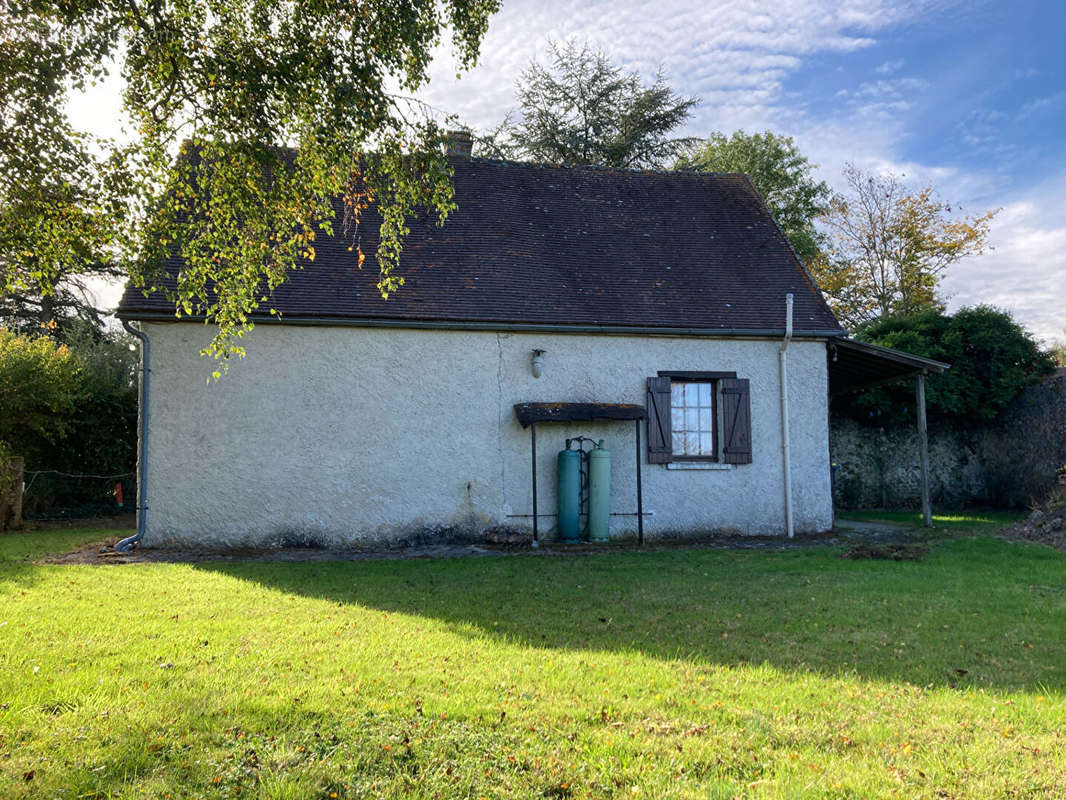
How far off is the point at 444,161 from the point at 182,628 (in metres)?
4.17

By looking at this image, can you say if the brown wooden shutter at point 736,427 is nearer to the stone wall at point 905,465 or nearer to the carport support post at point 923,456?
the carport support post at point 923,456

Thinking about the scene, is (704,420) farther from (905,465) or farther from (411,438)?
(905,465)

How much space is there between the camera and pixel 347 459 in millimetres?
10516

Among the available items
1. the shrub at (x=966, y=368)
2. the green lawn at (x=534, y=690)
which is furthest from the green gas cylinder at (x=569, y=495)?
the shrub at (x=966, y=368)

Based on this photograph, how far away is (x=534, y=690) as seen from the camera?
12.8ft

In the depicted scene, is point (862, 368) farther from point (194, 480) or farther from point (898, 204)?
point (898, 204)

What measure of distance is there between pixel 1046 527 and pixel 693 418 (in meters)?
5.12

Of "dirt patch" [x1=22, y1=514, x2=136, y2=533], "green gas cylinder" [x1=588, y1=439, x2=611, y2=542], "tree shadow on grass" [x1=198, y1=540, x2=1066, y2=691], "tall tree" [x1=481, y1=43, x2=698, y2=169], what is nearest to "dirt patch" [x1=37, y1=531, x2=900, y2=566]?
"green gas cylinder" [x1=588, y1=439, x2=611, y2=542]

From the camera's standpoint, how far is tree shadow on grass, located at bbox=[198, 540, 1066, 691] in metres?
4.68

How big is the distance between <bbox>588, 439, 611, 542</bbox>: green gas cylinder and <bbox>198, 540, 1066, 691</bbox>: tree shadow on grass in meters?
1.18

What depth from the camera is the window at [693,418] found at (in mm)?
11602

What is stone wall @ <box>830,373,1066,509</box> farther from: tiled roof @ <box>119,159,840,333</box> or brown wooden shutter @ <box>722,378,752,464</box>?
brown wooden shutter @ <box>722,378,752,464</box>

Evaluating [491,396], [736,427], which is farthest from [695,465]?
[491,396]

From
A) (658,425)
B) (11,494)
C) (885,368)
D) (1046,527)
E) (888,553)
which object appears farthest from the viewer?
(885,368)
